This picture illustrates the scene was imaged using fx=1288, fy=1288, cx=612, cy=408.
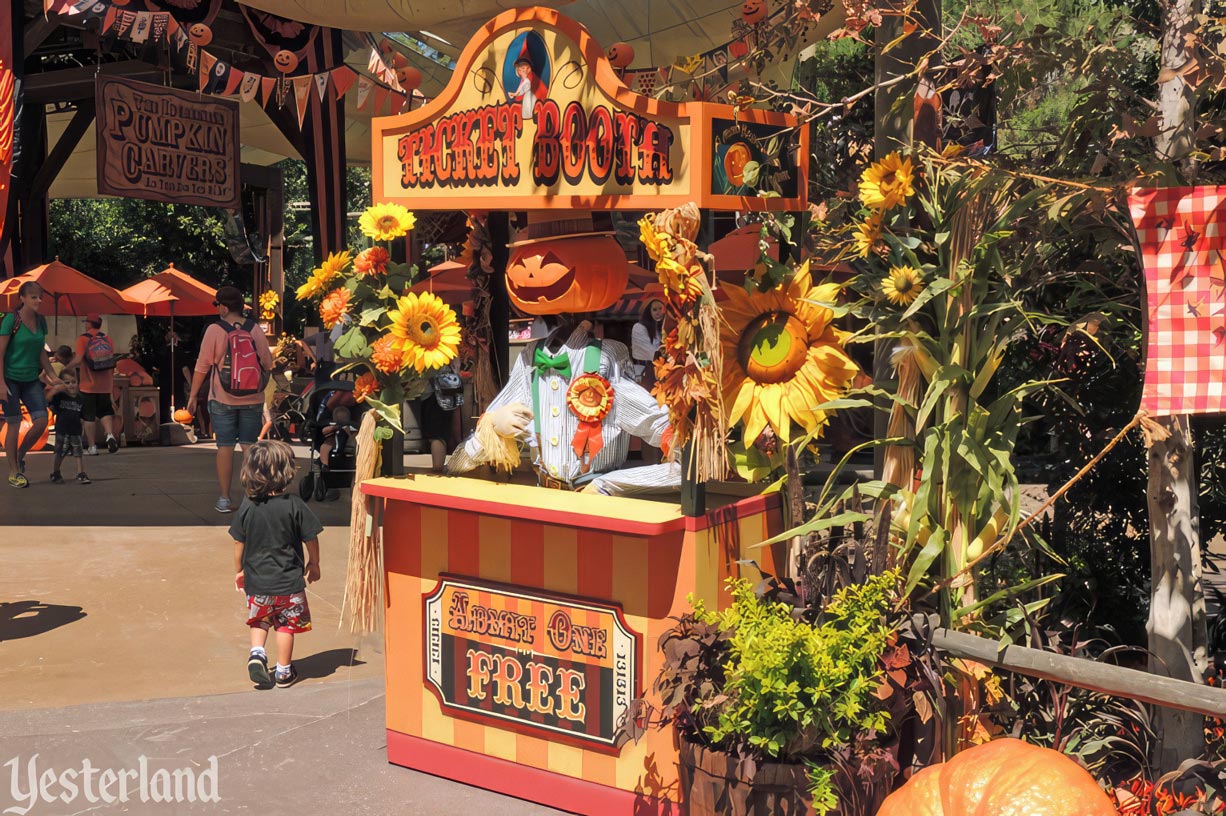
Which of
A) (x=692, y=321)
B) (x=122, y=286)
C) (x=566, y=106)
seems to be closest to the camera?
(x=692, y=321)

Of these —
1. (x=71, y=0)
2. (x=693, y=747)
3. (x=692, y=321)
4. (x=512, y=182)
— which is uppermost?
(x=71, y=0)

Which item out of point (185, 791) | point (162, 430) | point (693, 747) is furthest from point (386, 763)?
point (162, 430)

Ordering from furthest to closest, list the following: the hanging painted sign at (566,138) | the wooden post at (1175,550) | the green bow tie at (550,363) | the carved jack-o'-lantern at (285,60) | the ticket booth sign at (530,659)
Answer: the carved jack-o'-lantern at (285,60) → the green bow tie at (550,363) → the ticket booth sign at (530,659) → the hanging painted sign at (566,138) → the wooden post at (1175,550)

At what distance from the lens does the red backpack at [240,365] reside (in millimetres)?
9359

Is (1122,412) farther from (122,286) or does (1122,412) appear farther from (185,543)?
(122,286)

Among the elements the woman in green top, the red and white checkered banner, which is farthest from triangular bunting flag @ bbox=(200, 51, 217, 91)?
the red and white checkered banner

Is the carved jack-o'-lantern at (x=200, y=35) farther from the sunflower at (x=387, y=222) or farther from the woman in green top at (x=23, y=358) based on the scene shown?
the sunflower at (x=387, y=222)

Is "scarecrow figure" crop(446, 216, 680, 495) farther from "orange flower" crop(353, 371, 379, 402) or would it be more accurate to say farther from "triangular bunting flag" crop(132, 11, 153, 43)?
"triangular bunting flag" crop(132, 11, 153, 43)

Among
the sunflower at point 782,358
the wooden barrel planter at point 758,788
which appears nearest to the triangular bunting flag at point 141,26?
the sunflower at point 782,358

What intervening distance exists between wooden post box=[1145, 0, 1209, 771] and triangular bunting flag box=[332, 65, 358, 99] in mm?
8591

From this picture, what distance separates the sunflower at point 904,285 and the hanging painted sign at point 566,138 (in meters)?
0.62

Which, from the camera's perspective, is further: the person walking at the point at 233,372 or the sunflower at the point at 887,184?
the person walking at the point at 233,372

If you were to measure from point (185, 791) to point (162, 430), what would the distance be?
40.0ft

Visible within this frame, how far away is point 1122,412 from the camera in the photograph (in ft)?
17.5
